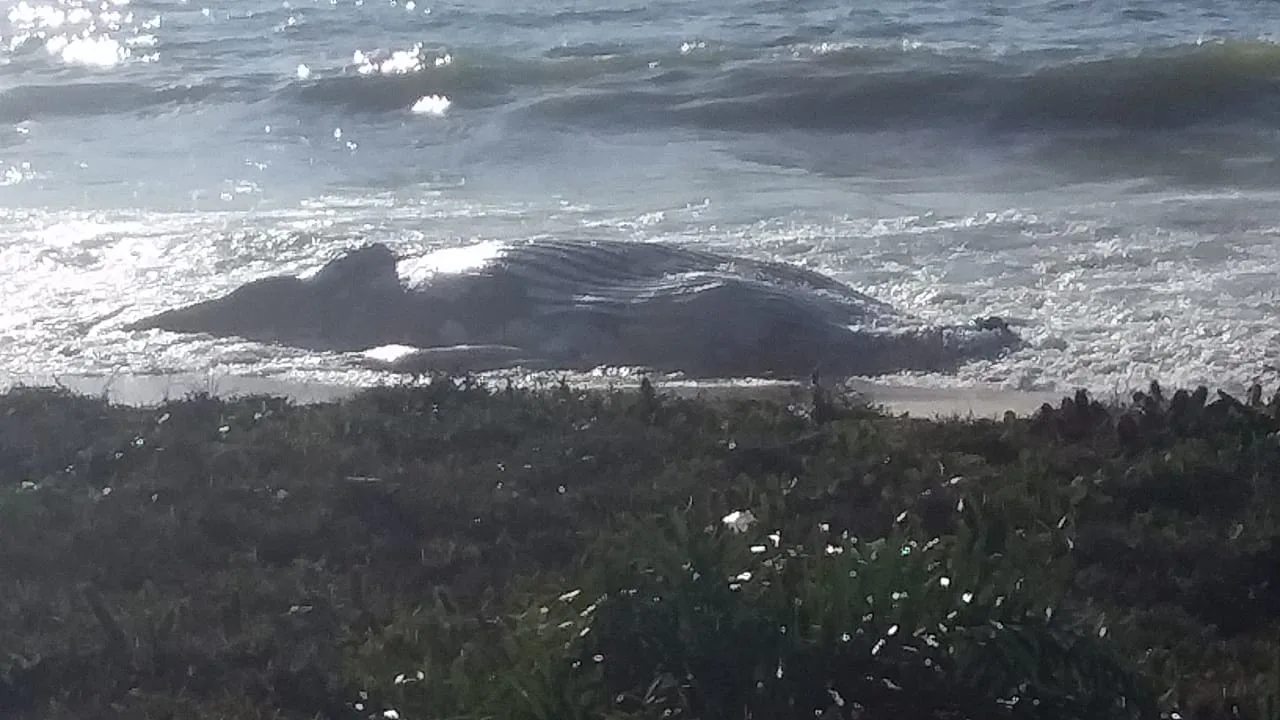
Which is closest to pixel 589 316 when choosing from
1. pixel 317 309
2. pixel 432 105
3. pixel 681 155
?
pixel 317 309

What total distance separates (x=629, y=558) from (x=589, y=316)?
15.3 feet

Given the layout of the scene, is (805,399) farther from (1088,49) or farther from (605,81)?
(1088,49)

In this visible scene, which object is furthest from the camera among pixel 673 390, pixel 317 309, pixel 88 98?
pixel 88 98

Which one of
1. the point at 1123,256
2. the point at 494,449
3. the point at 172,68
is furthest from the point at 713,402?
the point at 172,68

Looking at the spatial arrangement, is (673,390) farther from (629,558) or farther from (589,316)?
(629,558)

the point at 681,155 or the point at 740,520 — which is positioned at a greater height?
the point at 740,520

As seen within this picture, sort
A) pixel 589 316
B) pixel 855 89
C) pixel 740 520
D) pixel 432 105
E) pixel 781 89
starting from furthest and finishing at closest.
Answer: pixel 432 105 → pixel 781 89 → pixel 855 89 → pixel 589 316 → pixel 740 520

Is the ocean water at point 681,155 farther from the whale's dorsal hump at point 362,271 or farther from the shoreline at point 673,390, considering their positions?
the whale's dorsal hump at point 362,271

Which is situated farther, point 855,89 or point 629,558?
point 855,89

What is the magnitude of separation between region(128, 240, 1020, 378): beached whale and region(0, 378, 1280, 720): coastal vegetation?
1.24 metres

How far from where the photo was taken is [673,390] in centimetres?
789

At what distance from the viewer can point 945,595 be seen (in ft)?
12.6

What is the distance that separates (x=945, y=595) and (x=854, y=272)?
6775mm

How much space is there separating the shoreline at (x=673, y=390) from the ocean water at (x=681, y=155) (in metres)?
0.17
